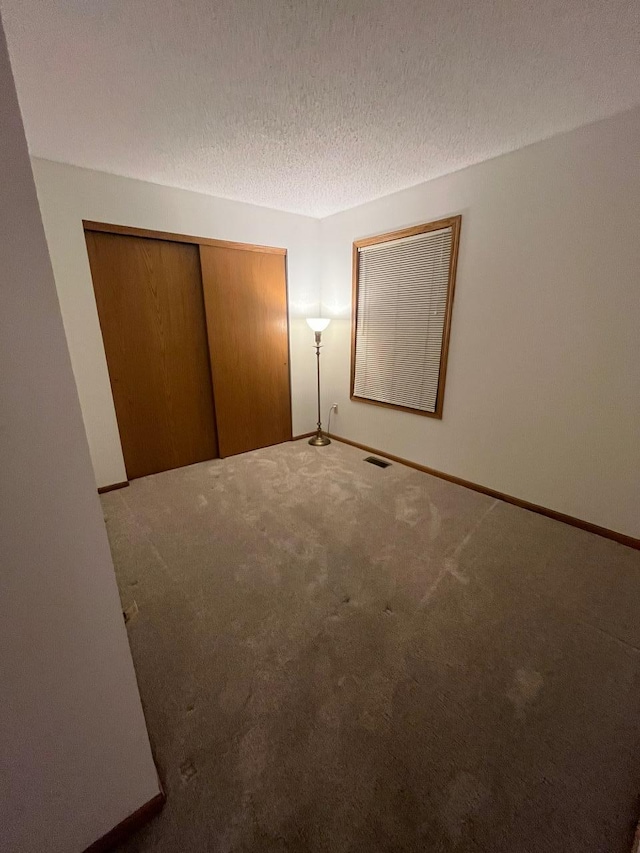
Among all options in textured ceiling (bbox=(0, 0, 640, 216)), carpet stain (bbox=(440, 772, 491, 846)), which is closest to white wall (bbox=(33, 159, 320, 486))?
textured ceiling (bbox=(0, 0, 640, 216))

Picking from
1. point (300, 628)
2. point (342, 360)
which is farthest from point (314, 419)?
point (300, 628)

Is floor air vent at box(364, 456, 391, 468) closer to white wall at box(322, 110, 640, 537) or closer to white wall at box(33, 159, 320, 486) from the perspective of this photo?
white wall at box(322, 110, 640, 537)

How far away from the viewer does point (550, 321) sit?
7.36 ft

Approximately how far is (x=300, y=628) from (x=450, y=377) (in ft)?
7.34

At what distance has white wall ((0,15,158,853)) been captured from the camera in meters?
0.56

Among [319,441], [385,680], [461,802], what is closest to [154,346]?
[319,441]

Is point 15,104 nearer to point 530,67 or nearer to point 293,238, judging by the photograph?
point 530,67

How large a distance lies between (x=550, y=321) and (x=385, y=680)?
2359 mm

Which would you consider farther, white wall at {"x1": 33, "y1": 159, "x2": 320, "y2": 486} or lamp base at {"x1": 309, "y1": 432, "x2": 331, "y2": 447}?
lamp base at {"x1": 309, "y1": 432, "x2": 331, "y2": 447}

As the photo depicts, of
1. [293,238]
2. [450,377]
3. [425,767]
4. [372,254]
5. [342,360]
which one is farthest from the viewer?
[342,360]

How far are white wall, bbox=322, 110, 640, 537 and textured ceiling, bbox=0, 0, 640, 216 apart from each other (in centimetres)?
22

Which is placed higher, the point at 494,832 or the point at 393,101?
the point at 393,101

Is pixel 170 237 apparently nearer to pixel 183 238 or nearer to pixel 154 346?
pixel 183 238

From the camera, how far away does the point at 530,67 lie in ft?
4.88
